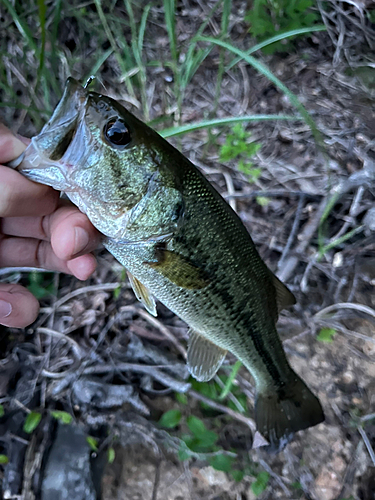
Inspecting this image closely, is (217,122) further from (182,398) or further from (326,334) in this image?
(182,398)

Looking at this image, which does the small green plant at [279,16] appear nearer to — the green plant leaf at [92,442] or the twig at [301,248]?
the twig at [301,248]

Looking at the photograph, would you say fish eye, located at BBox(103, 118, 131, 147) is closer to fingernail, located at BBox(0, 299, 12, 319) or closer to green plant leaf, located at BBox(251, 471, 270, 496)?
fingernail, located at BBox(0, 299, 12, 319)

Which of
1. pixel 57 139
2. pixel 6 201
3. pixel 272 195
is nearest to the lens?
pixel 57 139

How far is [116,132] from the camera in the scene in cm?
131

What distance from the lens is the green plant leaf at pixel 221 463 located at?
2134 mm

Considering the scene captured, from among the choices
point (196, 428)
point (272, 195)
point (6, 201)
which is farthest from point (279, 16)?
point (196, 428)

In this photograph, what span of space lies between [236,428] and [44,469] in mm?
1309

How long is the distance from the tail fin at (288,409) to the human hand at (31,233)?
4.26ft

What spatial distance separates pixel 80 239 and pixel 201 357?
41.1 inches

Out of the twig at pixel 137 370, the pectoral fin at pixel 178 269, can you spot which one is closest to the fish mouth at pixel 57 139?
the pectoral fin at pixel 178 269

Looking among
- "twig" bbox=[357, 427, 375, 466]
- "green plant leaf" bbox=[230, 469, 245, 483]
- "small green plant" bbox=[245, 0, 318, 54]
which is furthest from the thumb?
"small green plant" bbox=[245, 0, 318, 54]

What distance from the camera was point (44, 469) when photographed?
7.70 feet

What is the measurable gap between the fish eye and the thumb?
3.39 ft

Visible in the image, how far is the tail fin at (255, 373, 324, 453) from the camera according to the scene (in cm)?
210
